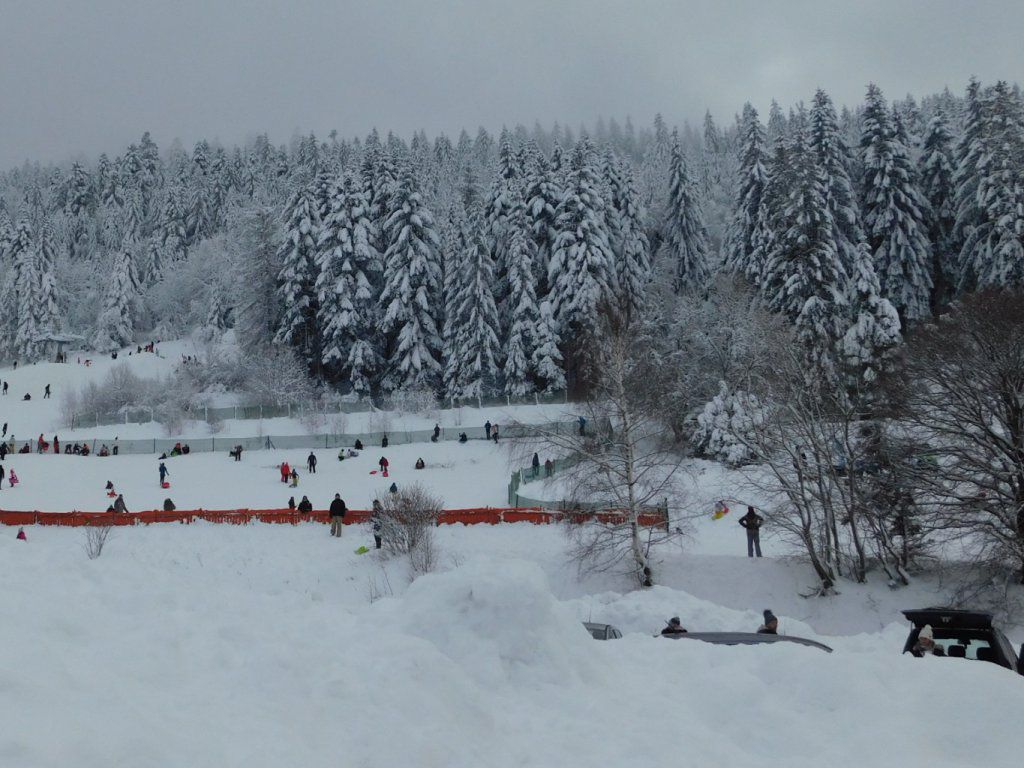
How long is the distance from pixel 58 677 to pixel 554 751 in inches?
132

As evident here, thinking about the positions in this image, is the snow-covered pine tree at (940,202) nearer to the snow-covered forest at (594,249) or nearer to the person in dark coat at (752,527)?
the snow-covered forest at (594,249)

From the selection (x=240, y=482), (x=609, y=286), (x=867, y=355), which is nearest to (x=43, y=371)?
(x=240, y=482)

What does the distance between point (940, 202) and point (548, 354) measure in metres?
27.1

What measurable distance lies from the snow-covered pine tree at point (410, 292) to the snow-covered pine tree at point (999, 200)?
32.0 metres

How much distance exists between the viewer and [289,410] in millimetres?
47250

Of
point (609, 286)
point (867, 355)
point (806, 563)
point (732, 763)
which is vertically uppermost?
point (609, 286)

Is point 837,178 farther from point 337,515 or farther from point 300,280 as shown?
point 337,515

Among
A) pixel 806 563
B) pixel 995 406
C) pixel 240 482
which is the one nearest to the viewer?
pixel 995 406

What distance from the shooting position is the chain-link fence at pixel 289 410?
1853 inches

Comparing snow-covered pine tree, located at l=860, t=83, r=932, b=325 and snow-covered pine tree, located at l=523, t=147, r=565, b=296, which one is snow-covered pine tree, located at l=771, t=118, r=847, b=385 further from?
snow-covered pine tree, located at l=523, t=147, r=565, b=296

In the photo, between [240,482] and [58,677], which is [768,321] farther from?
[58,677]

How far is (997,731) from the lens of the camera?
18.3 ft

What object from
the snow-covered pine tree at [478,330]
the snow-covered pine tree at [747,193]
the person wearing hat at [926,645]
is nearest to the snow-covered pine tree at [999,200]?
the snow-covered pine tree at [747,193]

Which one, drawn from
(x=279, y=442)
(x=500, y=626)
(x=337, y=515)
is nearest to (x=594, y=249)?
(x=279, y=442)
